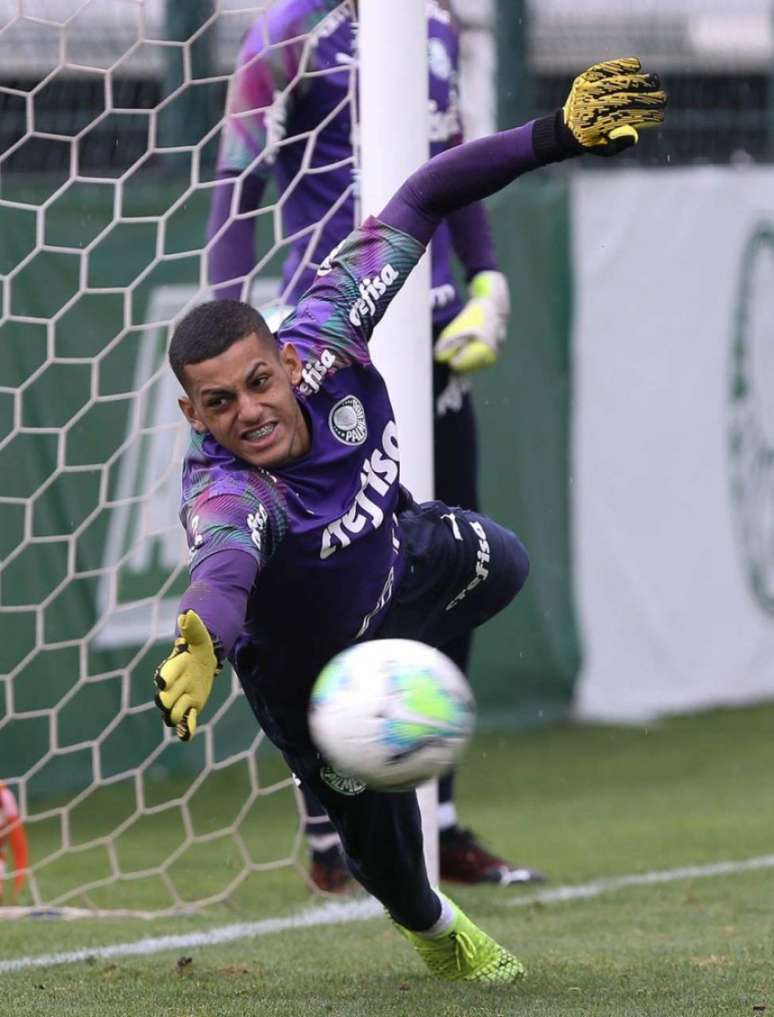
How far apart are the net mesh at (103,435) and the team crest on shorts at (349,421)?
3.03m

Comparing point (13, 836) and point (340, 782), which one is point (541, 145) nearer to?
point (340, 782)

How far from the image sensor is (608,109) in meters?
4.20

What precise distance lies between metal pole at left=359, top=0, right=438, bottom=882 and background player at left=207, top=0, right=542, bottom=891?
0.46 metres

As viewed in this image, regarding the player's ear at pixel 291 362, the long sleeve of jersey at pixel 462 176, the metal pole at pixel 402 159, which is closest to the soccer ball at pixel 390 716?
the player's ear at pixel 291 362

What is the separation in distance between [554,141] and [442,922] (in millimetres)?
1782

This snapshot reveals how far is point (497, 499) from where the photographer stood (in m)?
9.42

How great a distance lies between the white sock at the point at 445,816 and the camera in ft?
19.6

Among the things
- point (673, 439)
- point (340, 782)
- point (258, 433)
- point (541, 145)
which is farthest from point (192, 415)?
point (673, 439)

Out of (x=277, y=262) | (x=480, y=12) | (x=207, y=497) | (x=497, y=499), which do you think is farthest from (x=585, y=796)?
(x=207, y=497)

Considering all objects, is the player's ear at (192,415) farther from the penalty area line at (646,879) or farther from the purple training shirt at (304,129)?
the penalty area line at (646,879)

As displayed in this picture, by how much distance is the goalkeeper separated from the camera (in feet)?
12.9

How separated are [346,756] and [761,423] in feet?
23.0

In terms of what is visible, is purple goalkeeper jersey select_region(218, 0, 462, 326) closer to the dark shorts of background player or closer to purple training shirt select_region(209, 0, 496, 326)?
purple training shirt select_region(209, 0, 496, 326)

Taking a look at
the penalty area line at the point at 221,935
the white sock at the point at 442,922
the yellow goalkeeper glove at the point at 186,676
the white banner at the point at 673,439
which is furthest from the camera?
the white banner at the point at 673,439
